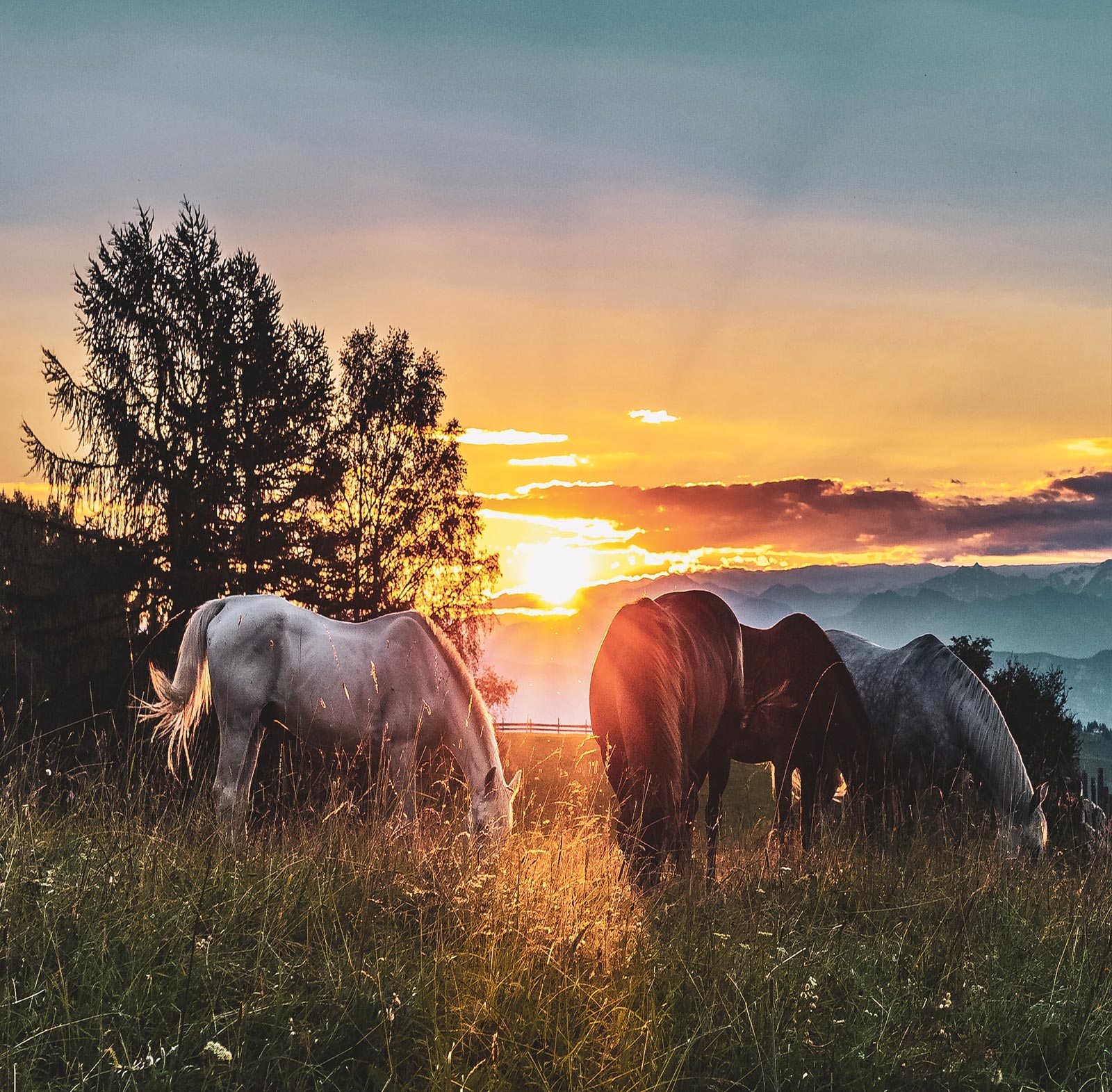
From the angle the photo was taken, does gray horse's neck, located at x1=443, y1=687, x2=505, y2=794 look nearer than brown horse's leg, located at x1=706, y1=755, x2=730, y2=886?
No

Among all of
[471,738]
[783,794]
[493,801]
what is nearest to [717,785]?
[783,794]

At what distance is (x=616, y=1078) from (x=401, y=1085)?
0.70m

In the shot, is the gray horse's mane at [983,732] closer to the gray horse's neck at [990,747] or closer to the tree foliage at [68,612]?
the gray horse's neck at [990,747]

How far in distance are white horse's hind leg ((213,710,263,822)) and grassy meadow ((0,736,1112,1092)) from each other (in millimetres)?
3533

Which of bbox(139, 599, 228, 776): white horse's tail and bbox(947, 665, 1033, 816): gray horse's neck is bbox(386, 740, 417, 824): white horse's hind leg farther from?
bbox(947, 665, 1033, 816): gray horse's neck

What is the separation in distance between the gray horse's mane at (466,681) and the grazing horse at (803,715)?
2477mm

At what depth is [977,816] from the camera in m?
10.2

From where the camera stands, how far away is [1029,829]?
9055 millimetres

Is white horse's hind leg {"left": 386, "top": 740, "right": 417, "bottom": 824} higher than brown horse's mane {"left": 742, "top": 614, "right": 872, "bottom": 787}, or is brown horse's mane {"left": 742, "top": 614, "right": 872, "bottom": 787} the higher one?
brown horse's mane {"left": 742, "top": 614, "right": 872, "bottom": 787}

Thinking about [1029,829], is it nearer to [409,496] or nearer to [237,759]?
[237,759]

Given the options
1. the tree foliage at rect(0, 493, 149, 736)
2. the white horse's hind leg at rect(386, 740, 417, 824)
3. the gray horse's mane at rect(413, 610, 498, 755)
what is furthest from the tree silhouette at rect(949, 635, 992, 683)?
the tree foliage at rect(0, 493, 149, 736)

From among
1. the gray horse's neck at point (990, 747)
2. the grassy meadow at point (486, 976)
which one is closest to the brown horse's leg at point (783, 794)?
the gray horse's neck at point (990, 747)

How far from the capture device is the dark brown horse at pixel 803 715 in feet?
A: 32.2

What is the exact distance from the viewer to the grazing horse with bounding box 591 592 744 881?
579 centimetres
